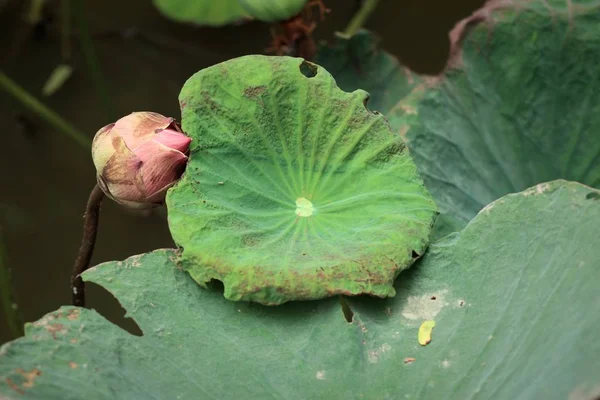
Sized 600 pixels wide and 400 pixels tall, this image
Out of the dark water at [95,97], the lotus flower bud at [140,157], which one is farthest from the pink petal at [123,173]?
the dark water at [95,97]

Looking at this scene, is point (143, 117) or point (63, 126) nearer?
point (143, 117)

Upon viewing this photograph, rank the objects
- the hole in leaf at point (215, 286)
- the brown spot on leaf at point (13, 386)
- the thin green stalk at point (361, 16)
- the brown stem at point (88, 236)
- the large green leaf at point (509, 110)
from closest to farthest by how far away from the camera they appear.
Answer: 1. the brown spot on leaf at point (13, 386)
2. the hole in leaf at point (215, 286)
3. the brown stem at point (88, 236)
4. the large green leaf at point (509, 110)
5. the thin green stalk at point (361, 16)

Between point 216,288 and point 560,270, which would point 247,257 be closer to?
point 216,288

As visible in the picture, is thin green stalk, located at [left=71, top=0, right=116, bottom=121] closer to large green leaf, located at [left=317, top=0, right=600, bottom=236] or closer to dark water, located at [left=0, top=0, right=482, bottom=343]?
dark water, located at [left=0, top=0, right=482, bottom=343]

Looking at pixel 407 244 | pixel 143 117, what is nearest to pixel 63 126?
pixel 143 117

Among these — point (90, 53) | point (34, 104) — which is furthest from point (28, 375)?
point (90, 53)

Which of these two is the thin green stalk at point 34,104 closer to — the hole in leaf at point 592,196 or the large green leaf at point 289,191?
the large green leaf at point 289,191

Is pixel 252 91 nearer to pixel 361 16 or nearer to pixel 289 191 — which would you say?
pixel 289 191
